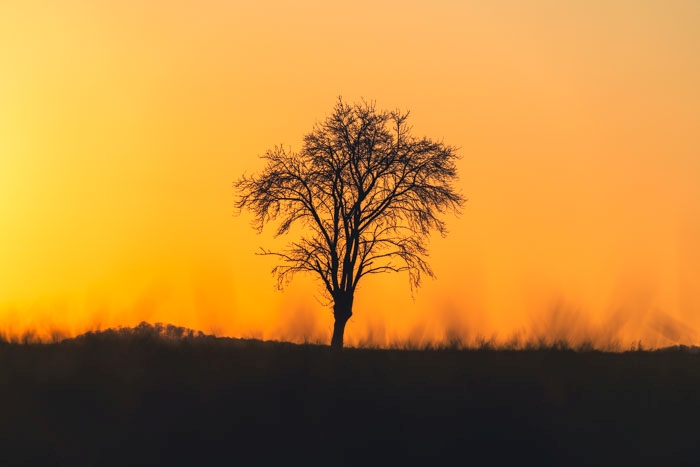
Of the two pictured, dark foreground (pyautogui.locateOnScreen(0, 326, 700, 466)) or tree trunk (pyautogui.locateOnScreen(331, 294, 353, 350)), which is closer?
dark foreground (pyautogui.locateOnScreen(0, 326, 700, 466))

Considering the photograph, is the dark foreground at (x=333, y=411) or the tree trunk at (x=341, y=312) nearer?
the dark foreground at (x=333, y=411)

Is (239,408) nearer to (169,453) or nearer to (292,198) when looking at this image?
(169,453)

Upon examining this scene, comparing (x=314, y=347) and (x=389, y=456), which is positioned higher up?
(x=314, y=347)

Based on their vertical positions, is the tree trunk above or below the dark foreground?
above

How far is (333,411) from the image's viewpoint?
72.6ft

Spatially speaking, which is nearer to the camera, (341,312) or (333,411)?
(333,411)

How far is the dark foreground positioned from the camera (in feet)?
69.1

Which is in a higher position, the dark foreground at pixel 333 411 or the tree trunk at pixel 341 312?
the tree trunk at pixel 341 312

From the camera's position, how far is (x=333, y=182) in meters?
40.8

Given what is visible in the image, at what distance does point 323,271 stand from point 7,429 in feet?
64.6

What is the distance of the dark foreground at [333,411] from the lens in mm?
21047

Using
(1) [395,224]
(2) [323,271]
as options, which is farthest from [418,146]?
(2) [323,271]

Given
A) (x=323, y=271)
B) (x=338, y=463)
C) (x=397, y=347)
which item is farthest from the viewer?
(x=323, y=271)

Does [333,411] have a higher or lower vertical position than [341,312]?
lower
